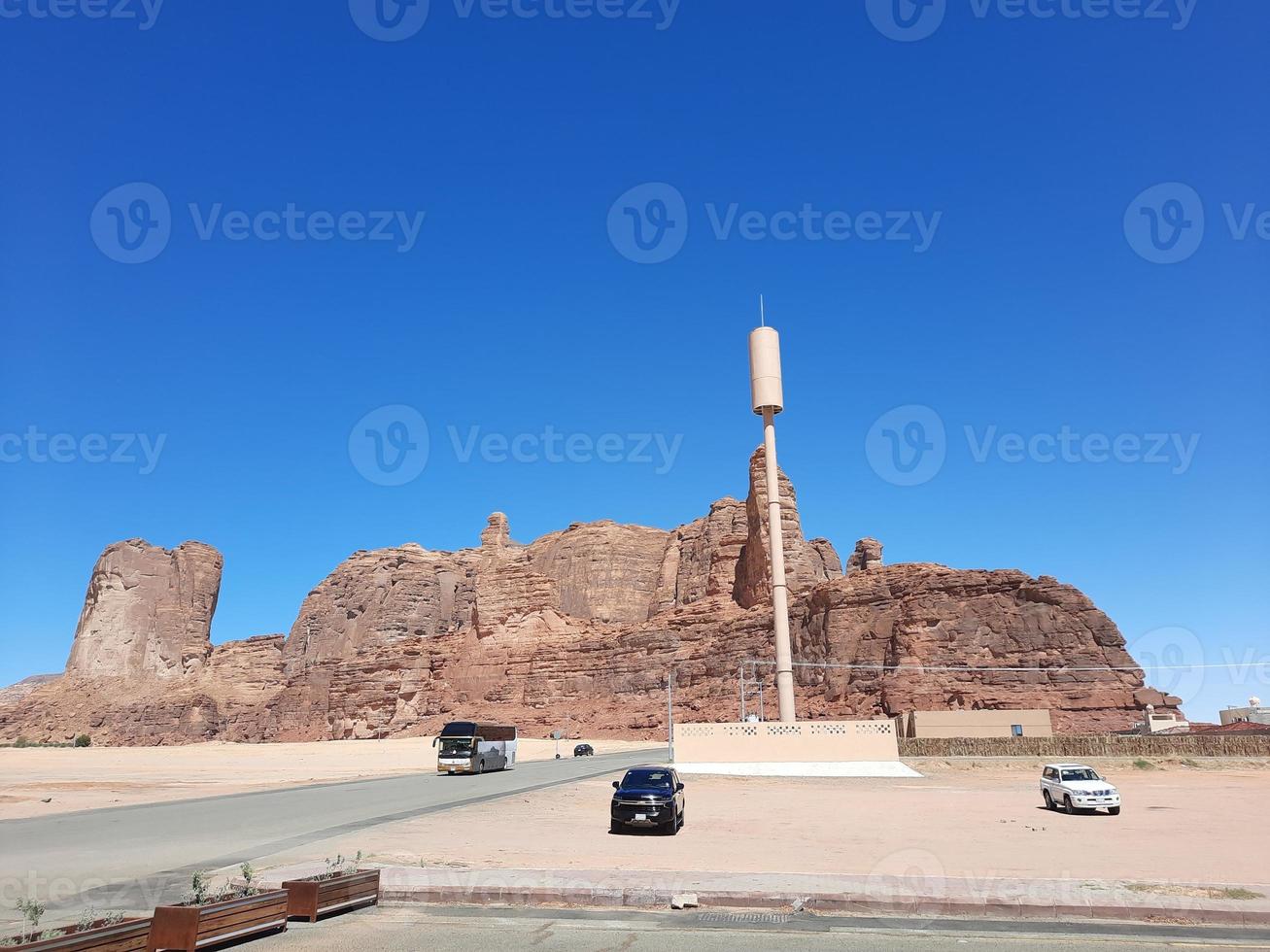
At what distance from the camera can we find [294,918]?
9.96m

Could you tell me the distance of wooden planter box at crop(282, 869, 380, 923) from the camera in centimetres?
981

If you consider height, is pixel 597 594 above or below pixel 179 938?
above

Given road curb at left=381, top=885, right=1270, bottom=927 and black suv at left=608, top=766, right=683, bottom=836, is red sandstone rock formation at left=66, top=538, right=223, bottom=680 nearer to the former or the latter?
A: black suv at left=608, top=766, right=683, bottom=836

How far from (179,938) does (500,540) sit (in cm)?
10505

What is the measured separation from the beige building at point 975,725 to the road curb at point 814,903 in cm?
4645

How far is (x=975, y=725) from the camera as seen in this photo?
53844 millimetres

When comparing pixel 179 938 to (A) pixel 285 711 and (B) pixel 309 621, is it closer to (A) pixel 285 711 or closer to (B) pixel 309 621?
(A) pixel 285 711

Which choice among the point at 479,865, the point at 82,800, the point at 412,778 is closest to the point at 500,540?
the point at 412,778

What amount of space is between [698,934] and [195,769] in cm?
5372

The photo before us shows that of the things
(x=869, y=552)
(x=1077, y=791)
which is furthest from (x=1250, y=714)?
(x=1077, y=791)

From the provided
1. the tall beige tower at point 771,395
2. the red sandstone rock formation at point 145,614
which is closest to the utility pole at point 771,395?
the tall beige tower at point 771,395

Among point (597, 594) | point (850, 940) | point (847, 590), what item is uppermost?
point (597, 594)

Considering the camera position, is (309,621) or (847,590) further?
(309,621)

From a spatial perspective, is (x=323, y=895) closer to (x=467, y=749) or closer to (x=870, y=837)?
(x=870, y=837)
